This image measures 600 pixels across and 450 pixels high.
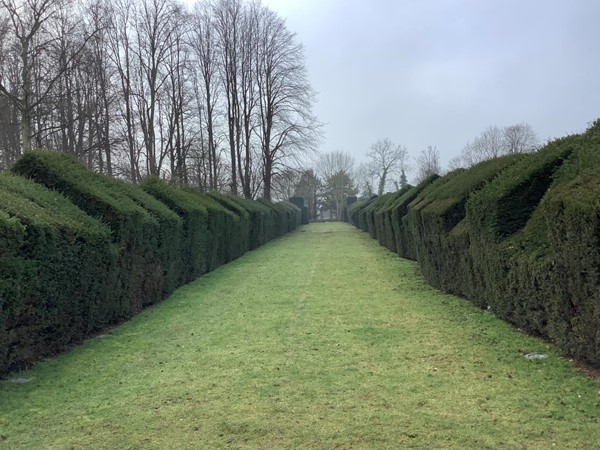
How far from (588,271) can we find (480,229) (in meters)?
3.22

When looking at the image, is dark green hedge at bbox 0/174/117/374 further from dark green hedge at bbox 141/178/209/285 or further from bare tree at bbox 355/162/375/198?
bare tree at bbox 355/162/375/198

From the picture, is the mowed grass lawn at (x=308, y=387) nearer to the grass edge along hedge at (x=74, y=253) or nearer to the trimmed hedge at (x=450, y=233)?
the grass edge along hedge at (x=74, y=253)

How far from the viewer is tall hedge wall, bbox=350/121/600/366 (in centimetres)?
430

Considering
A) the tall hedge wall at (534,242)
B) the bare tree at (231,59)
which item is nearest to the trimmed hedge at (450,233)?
the tall hedge wall at (534,242)

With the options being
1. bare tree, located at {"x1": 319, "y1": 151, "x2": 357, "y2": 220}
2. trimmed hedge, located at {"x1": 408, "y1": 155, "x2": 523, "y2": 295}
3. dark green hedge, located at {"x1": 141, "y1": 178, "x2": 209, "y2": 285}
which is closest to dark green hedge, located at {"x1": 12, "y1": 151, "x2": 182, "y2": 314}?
dark green hedge, located at {"x1": 141, "y1": 178, "x2": 209, "y2": 285}

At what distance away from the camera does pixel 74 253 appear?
6.10 metres

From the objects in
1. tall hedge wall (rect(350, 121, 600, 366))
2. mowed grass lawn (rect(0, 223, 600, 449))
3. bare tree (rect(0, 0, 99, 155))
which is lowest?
mowed grass lawn (rect(0, 223, 600, 449))

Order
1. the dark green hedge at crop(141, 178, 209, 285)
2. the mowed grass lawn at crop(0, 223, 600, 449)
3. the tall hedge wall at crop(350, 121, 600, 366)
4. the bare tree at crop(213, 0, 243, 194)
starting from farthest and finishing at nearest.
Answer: the bare tree at crop(213, 0, 243, 194) → the dark green hedge at crop(141, 178, 209, 285) → the tall hedge wall at crop(350, 121, 600, 366) → the mowed grass lawn at crop(0, 223, 600, 449)

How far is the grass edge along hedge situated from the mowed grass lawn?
1.29 ft

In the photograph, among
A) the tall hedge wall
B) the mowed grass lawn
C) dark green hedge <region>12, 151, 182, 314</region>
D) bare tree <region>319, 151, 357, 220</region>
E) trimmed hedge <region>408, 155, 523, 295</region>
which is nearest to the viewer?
the mowed grass lawn

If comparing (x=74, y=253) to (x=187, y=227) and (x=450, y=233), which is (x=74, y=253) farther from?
(x=450, y=233)

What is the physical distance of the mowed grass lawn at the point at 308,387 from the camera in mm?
3428

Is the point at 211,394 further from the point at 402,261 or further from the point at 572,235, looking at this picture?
the point at 402,261

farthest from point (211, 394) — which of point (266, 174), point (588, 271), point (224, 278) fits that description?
point (266, 174)
